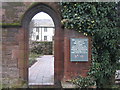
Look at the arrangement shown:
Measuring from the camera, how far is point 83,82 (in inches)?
195

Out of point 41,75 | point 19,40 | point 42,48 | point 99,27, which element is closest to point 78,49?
point 99,27

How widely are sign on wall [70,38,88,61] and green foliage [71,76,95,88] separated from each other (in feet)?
1.89

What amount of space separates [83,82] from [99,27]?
1664mm

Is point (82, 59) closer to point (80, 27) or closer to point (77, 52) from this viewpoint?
point (77, 52)

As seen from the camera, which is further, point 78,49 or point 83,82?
point 78,49

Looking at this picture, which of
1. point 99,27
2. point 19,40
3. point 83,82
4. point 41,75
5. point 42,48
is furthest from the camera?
point 42,48

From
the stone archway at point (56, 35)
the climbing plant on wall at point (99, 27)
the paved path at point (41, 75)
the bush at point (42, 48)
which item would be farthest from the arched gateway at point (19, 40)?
the bush at point (42, 48)

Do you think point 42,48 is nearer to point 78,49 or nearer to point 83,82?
point 78,49

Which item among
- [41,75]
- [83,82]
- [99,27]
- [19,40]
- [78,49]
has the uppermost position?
[99,27]

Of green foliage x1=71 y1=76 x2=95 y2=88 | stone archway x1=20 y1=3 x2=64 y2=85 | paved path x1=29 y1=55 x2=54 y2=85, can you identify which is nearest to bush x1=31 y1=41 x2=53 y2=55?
paved path x1=29 y1=55 x2=54 y2=85

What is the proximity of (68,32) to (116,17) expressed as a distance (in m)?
1.60

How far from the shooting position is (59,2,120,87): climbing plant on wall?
16.4ft

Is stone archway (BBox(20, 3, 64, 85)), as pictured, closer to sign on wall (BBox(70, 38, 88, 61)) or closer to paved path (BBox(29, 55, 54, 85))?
sign on wall (BBox(70, 38, 88, 61))

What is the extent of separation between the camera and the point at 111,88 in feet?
17.6
